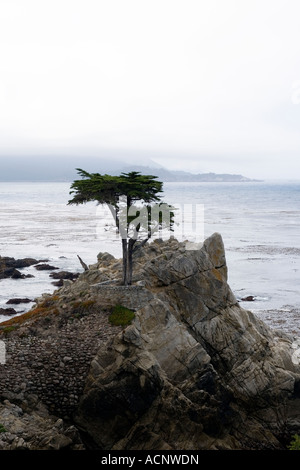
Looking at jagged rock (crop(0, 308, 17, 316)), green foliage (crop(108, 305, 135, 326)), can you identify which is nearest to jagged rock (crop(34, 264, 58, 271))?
jagged rock (crop(0, 308, 17, 316))

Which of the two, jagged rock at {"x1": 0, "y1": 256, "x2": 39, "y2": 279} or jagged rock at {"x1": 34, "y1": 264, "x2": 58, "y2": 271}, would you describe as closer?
jagged rock at {"x1": 0, "y1": 256, "x2": 39, "y2": 279}

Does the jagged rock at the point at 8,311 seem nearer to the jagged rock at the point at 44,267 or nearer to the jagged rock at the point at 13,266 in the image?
the jagged rock at the point at 13,266

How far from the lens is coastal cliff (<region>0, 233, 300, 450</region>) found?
64.8 ft

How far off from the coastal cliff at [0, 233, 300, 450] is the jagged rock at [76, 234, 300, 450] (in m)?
0.05

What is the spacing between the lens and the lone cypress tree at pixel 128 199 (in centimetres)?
2575

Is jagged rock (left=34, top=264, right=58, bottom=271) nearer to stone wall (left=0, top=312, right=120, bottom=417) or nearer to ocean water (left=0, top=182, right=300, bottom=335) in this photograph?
ocean water (left=0, top=182, right=300, bottom=335)

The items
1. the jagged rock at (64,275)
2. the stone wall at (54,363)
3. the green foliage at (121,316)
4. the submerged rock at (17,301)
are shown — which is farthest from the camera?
the jagged rock at (64,275)

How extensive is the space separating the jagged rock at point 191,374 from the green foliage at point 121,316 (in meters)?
0.38

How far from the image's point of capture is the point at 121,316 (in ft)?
75.7

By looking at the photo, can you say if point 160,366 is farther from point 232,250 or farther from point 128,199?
point 232,250

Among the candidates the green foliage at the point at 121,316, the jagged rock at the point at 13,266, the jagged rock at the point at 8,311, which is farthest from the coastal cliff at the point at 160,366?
the jagged rock at the point at 13,266

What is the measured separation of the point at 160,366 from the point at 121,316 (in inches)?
129
